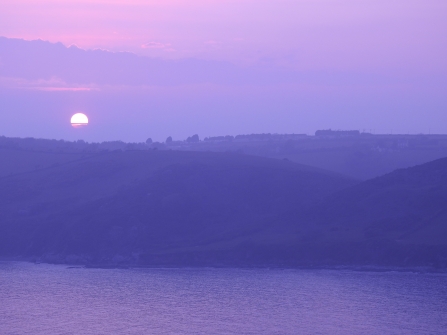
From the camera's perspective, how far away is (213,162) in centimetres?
10756

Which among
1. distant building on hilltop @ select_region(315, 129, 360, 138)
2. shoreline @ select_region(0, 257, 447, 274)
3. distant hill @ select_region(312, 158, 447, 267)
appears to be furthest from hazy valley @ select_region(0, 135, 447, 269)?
distant building on hilltop @ select_region(315, 129, 360, 138)

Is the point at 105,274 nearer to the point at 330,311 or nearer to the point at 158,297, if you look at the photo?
the point at 158,297

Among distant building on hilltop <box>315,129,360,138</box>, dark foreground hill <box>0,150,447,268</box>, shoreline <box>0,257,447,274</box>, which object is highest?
distant building on hilltop <box>315,129,360,138</box>

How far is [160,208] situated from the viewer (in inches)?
3492

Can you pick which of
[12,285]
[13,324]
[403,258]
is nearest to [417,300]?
[403,258]

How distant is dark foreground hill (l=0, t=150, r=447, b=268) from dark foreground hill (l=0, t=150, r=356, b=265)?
0.14m

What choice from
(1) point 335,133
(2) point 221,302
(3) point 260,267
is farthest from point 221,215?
(1) point 335,133

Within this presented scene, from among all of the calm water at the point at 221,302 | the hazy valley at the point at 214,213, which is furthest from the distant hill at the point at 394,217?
the calm water at the point at 221,302

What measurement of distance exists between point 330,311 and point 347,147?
9928 centimetres

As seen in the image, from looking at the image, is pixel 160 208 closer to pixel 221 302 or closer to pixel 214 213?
pixel 214 213

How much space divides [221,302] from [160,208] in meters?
34.4

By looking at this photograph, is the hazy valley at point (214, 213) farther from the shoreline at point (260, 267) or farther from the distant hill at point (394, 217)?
the shoreline at point (260, 267)

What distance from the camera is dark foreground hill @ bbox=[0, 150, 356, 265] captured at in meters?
78.2

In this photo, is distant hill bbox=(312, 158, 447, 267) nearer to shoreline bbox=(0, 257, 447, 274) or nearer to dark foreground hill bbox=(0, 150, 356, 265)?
shoreline bbox=(0, 257, 447, 274)
